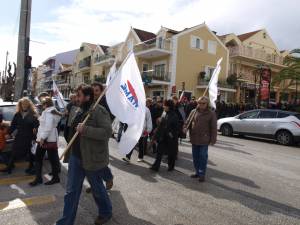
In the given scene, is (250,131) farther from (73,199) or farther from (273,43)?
(273,43)

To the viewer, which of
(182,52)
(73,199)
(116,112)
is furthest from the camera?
(182,52)

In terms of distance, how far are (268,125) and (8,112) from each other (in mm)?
11218

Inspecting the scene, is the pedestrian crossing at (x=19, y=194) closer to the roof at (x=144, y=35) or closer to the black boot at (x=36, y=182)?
the black boot at (x=36, y=182)

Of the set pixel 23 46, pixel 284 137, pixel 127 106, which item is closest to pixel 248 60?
pixel 284 137

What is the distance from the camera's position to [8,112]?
8.03 m

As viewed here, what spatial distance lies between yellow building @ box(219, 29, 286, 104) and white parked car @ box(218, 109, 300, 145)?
22513 mm

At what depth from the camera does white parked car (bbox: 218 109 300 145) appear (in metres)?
14.5

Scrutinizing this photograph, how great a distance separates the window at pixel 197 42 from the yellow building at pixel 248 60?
4869mm

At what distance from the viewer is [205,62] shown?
37.9m

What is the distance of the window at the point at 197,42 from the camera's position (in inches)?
1455

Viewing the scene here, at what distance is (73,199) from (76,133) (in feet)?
2.57

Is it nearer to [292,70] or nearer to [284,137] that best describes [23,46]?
[284,137]

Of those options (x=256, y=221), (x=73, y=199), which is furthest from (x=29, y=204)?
(x=256, y=221)

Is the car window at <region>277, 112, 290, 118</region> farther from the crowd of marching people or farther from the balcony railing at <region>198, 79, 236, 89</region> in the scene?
the balcony railing at <region>198, 79, 236, 89</region>
